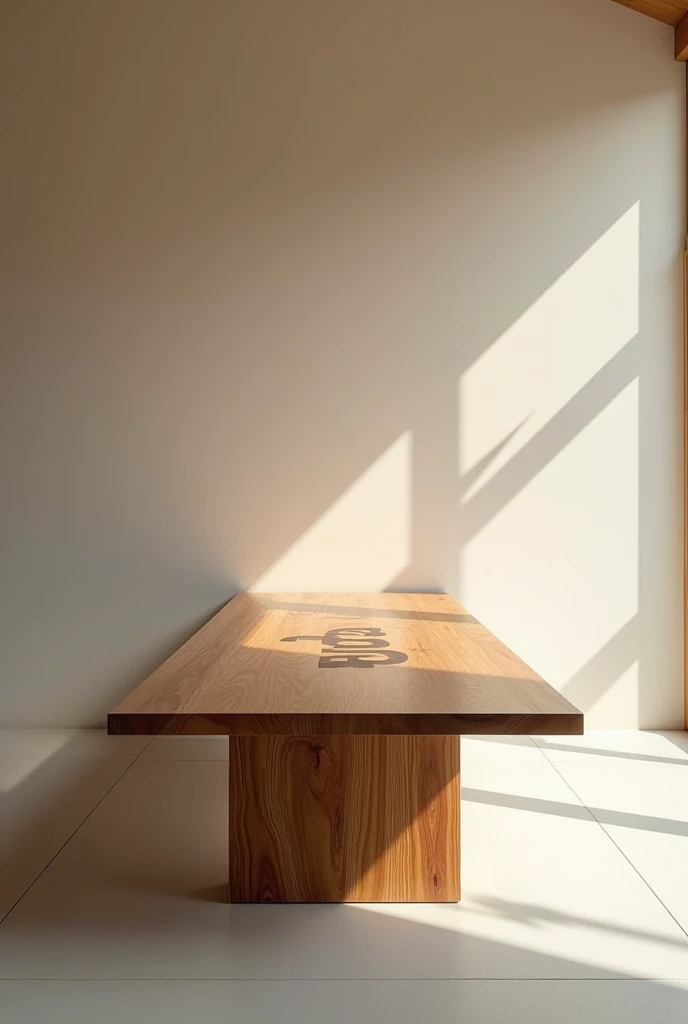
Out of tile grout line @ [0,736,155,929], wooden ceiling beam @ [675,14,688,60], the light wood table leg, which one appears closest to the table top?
the light wood table leg

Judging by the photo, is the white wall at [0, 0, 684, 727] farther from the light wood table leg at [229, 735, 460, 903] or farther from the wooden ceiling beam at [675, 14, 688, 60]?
the light wood table leg at [229, 735, 460, 903]

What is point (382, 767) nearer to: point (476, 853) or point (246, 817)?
point (246, 817)

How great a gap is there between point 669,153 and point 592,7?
2.15 feet

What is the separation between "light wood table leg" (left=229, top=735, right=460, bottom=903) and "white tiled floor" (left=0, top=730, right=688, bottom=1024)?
5cm

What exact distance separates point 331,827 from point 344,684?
1.30 ft

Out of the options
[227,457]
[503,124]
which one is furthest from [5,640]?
[503,124]

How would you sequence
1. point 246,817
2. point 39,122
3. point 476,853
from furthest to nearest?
point 39,122 → point 476,853 → point 246,817

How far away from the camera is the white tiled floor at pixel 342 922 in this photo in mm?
1650

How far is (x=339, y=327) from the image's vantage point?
11.9ft

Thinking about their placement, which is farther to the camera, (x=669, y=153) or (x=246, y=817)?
(x=669, y=153)

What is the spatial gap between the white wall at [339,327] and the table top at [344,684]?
0.87 m

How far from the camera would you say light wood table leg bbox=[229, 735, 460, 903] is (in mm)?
2059

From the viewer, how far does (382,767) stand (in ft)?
6.84

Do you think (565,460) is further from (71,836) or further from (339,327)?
(71,836)
